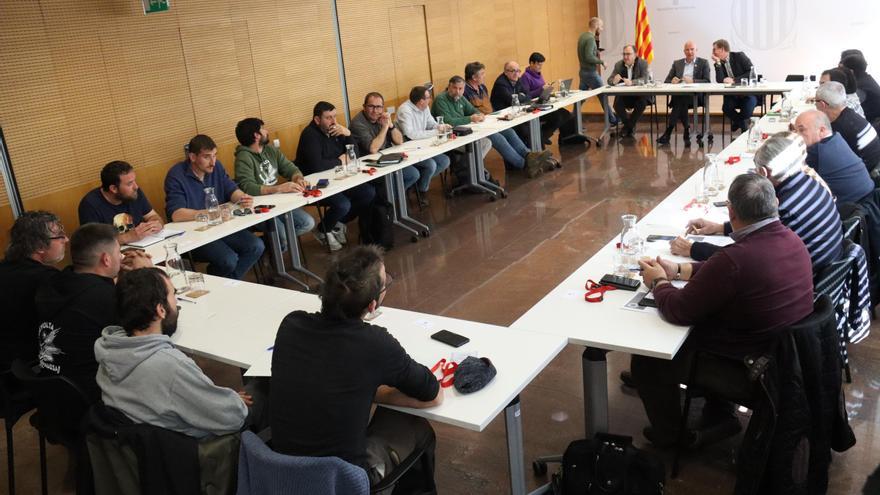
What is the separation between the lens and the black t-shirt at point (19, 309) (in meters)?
3.49

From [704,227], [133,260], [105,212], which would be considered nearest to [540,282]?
[704,227]

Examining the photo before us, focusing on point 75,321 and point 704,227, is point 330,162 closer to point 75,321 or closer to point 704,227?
point 704,227

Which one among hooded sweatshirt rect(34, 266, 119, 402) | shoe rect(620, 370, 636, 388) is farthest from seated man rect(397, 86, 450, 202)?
hooded sweatshirt rect(34, 266, 119, 402)

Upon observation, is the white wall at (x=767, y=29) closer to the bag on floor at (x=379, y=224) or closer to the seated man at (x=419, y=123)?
the seated man at (x=419, y=123)

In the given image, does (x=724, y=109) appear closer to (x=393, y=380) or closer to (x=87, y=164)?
(x=87, y=164)

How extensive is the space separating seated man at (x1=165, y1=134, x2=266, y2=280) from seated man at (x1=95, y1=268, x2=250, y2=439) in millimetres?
2633

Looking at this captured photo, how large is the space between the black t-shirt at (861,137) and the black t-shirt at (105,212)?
483 cm

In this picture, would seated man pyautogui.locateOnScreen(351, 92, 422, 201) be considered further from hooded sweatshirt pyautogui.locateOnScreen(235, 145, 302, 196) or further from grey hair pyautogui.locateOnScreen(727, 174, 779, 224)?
grey hair pyautogui.locateOnScreen(727, 174, 779, 224)

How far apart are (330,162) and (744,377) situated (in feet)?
14.7

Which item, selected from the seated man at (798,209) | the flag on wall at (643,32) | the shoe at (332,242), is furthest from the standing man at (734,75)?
the seated man at (798,209)

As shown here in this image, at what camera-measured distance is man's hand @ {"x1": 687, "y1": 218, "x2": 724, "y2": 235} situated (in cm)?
392

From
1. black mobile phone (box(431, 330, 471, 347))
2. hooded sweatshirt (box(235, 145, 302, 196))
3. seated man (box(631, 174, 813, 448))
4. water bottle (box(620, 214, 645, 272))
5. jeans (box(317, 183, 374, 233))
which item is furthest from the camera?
jeans (box(317, 183, 374, 233))

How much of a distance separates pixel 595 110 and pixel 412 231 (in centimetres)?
674

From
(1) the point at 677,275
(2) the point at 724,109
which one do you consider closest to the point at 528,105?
(2) the point at 724,109
